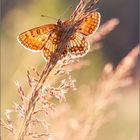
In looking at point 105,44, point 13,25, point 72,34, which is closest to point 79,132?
point 72,34

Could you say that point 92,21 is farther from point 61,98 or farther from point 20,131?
point 20,131

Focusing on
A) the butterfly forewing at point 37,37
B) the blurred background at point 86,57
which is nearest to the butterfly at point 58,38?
the butterfly forewing at point 37,37

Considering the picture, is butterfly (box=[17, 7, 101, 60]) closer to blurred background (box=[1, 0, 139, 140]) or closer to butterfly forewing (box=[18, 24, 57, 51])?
butterfly forewing (box=[18, 24, 57, 51])

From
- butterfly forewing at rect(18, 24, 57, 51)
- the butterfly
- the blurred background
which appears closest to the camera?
the butterfly

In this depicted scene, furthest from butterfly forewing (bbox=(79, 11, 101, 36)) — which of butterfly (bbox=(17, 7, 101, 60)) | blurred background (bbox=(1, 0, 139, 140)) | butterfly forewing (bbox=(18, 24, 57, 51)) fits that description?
blurred background (bbox=(1, 0, 139, 140))

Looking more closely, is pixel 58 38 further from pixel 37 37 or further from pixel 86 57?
pixel 86 57

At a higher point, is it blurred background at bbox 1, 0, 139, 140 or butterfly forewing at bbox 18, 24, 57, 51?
blurred background at bbox 1, 0, 139, 140
